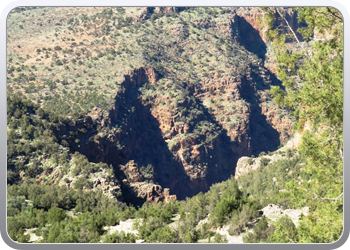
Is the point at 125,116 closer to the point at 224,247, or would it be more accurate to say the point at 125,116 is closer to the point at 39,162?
the point at 39,162

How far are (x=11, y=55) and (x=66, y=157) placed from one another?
36113 millimetres

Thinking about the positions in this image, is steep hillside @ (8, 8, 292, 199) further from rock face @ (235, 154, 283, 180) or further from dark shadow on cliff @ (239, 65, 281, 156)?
rock face @ (235, 154, 283, 180)

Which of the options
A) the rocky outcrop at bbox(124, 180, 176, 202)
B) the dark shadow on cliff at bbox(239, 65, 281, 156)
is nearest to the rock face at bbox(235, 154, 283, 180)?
the rocky outcrop at bbox(124, 180, 176, 202)

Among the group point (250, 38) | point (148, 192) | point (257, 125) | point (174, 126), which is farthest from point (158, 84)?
point (148, 192)

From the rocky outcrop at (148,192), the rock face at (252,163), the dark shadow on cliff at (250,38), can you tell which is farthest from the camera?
the dark shadow on cliff at (250,38)

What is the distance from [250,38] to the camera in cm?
10662

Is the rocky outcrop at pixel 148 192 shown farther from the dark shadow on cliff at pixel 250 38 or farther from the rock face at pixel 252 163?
the dark shadow on cliff at pixel 250 38

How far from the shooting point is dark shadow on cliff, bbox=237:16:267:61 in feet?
343

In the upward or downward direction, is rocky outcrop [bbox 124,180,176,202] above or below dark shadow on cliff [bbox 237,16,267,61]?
below

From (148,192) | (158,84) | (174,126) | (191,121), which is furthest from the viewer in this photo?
(158,84)

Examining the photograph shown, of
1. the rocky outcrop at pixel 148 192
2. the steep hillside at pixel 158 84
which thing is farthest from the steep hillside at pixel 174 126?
the steep hillside at pixel 158 84

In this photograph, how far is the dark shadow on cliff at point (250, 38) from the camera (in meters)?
104

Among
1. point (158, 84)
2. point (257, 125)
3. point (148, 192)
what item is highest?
point (158, 84)

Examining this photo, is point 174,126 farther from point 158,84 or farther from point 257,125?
point 257,125
